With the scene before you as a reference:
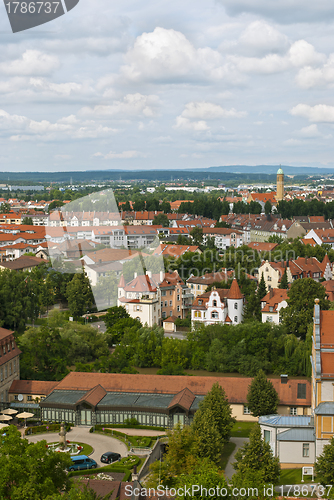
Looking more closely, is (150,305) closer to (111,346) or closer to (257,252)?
(111,346)

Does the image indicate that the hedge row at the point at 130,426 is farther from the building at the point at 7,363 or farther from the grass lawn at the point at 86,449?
the building at the point at 7,363

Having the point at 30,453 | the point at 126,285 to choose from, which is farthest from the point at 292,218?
the point at 30,453

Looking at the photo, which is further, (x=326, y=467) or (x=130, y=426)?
(x=130, y=426)

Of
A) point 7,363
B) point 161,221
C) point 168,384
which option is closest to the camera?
point 168,384

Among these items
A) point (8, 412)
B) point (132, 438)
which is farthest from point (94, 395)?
point (8, 412)

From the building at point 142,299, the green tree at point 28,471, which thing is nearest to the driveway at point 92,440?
the green tree at point 28,471

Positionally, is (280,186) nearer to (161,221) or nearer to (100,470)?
(161,221)

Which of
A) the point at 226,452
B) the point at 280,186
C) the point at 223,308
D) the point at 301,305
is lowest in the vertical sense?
the point at 226,452

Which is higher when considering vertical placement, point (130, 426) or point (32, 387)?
point (32, 387)

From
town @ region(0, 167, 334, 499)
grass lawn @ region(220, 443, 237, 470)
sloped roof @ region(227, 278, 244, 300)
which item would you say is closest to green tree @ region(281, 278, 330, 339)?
town @ region(0, 167, 334, 499)
